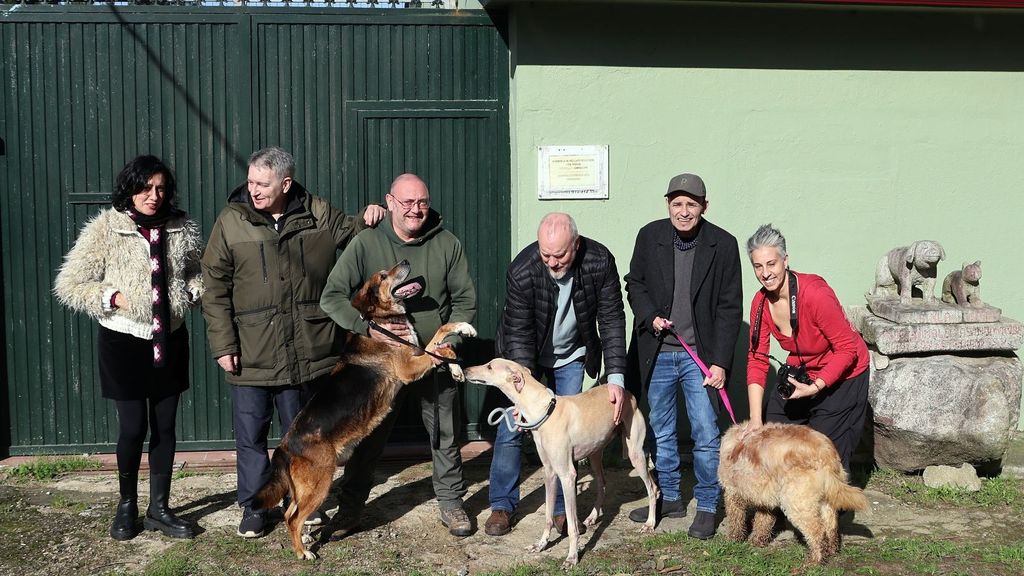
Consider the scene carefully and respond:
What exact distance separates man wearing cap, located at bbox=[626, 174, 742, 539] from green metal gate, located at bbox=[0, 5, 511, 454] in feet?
6.01

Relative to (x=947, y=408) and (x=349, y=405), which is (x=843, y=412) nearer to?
(x=947, y=408)

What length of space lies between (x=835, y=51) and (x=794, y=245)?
1355mm

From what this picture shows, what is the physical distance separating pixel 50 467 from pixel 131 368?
186 centimetres

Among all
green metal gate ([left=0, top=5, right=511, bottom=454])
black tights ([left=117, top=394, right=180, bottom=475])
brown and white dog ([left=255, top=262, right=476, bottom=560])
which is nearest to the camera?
brown and white dog ([left=255, top=262, right=476, bottom=560])

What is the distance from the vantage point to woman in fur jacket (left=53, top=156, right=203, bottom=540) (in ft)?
16.5

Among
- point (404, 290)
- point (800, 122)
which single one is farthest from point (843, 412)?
point (404, 290)

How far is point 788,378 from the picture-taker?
528 cm

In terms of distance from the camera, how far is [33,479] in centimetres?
637

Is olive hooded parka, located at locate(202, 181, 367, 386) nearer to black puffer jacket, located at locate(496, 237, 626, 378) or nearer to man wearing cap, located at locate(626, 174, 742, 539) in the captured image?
black puffer jacket, located at locate(496, 237, 626, 378)

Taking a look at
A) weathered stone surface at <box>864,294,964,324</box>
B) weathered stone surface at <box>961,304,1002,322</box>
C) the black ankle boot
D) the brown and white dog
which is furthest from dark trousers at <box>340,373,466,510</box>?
weathered stone surface at <box>961,304,1002,322</box>

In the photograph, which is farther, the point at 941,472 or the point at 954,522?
the point at 941,472

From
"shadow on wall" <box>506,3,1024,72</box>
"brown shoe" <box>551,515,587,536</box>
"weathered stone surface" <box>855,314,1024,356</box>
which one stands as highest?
"shadow on wall" <box>506,3,1024,72</box>

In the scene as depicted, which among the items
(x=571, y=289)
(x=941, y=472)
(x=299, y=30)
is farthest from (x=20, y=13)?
(x=941, y=472)

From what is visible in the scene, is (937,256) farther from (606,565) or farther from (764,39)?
(606,565)
